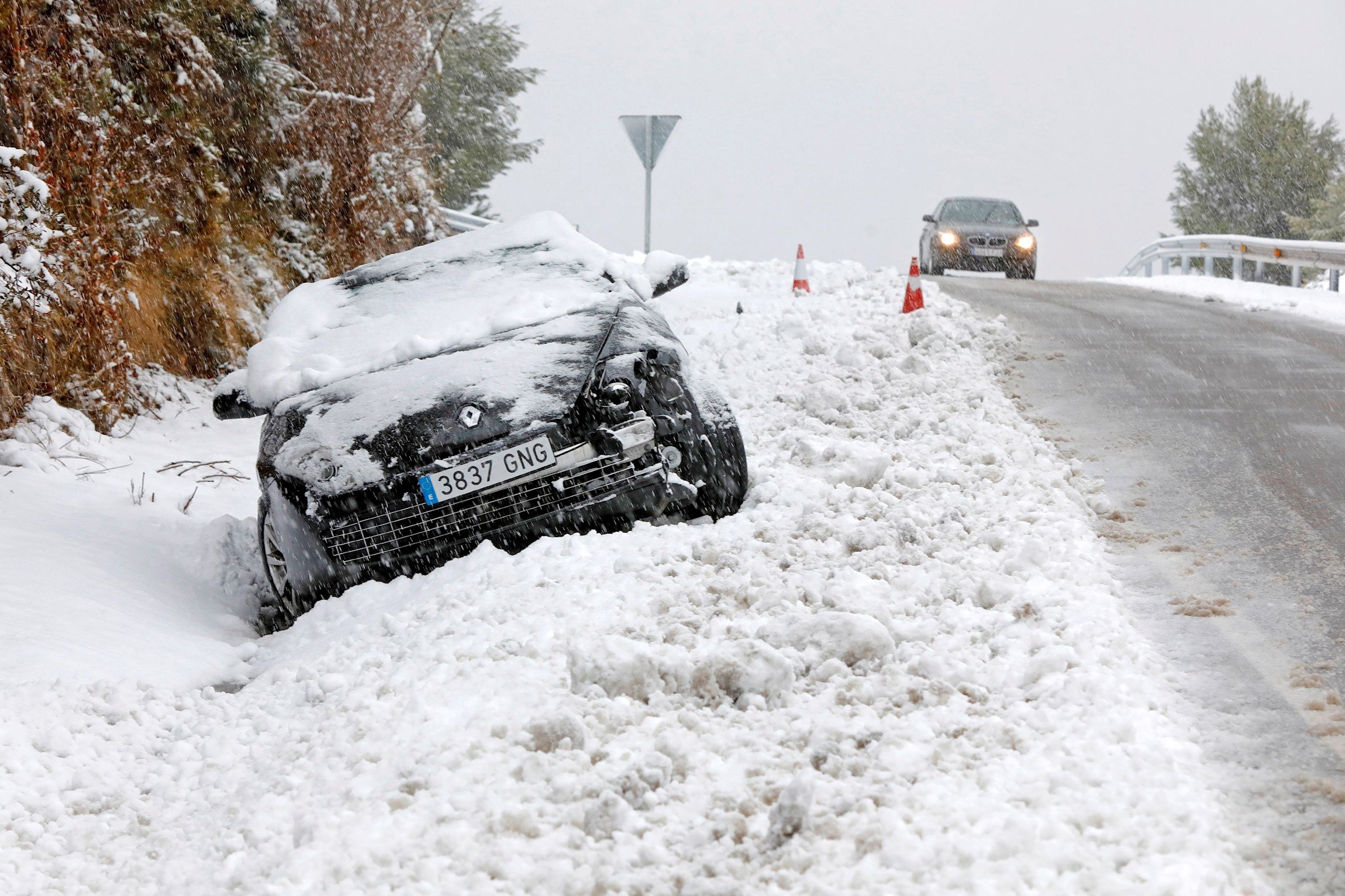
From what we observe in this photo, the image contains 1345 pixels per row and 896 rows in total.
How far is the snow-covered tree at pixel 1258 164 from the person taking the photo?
146 ft

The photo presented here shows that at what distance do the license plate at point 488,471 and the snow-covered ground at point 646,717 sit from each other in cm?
30

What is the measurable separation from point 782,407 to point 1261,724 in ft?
14.9

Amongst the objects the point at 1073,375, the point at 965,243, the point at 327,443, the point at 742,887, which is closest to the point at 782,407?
the point at 1073,375

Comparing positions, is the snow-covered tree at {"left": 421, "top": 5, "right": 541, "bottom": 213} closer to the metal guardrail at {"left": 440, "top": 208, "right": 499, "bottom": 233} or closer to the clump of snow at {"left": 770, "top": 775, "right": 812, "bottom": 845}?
the metal guardrail at {"left": 440, "top": 208, "right": 499, "bottom": 233}

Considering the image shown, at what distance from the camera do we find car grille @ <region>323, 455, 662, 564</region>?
4.47 metres

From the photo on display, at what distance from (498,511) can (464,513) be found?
0.13 meters

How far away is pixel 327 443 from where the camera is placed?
4.53m

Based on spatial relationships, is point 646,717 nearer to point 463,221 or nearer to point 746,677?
point 746,677

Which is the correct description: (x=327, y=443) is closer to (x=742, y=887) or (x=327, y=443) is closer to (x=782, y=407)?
(x=742, y=887)

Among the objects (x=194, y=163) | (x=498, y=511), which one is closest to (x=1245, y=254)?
(x=194, y=163)

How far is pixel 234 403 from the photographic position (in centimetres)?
514

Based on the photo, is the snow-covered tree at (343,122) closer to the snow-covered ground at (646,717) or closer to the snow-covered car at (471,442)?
the snow-covered ground at (646,717)

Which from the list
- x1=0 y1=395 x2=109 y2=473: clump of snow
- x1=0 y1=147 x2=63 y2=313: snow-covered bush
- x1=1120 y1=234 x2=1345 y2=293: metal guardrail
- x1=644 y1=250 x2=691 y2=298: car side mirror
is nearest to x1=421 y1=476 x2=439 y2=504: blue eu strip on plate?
x1=644 y1=250 x2=691 y2=298: car side mirror

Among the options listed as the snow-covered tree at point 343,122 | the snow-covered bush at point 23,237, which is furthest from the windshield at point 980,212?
the snow-covered bush at point 23,237
